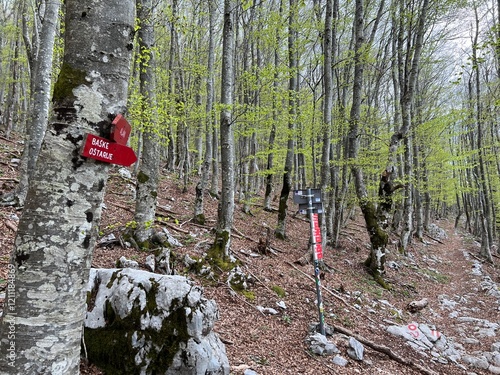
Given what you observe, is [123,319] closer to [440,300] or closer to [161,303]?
[161,303]

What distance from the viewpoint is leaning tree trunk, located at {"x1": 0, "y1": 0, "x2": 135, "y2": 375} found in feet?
5.09

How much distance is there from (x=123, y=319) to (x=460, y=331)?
830cm

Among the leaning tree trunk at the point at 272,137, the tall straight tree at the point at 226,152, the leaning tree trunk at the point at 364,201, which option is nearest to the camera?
the tall straight tree at the point at 226,152

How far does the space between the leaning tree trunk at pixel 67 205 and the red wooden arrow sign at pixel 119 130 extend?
45 mm

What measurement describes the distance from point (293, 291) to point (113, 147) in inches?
247

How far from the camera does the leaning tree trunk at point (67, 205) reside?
1.55m

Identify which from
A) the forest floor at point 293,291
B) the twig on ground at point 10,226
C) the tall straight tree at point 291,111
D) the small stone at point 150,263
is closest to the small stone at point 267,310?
the forest floor at point 293,291

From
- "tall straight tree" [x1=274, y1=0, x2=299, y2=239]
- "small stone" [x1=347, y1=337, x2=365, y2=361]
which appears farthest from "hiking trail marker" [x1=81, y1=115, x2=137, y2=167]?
"tall straight tree" [x1=274, y1=0, x2=299, y2=239]

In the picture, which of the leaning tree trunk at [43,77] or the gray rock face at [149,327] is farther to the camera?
the leaning tree trunk at [43,77]

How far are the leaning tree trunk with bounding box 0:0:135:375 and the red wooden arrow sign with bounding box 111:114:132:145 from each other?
5cm

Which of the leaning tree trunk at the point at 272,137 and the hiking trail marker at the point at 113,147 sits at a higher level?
the leaning tree trunk at the point at 272,137

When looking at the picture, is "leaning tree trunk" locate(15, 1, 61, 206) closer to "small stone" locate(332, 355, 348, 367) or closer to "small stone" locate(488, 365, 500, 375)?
"small stone" locate(332, 355, 348, 367)

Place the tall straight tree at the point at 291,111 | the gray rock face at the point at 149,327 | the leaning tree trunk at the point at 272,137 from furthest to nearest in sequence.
Answer: the leaning tree trunk at the point at 272,137
the tall straight tree at the point at 291,111
the gray rock face at the point at 149,327

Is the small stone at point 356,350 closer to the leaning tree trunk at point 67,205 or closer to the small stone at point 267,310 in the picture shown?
the small stone at point 267,310
